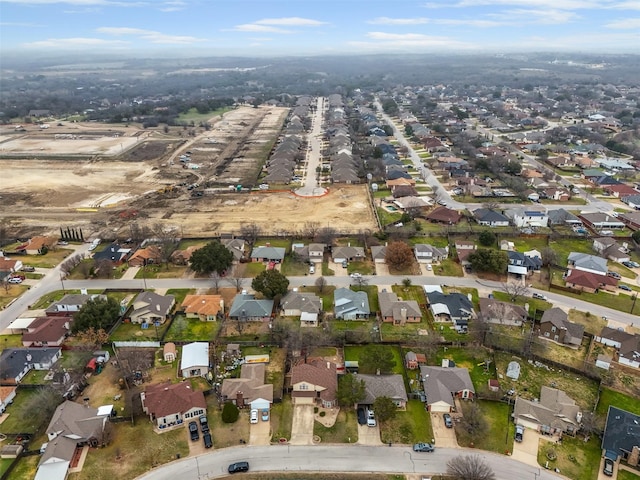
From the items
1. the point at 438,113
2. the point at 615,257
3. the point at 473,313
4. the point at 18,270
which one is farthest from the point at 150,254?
the point at 438,113

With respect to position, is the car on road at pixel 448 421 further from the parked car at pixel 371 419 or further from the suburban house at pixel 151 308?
the suburban house at pixel 151 308

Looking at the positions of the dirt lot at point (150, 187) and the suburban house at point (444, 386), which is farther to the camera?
the dirt lot at point (150, 187)

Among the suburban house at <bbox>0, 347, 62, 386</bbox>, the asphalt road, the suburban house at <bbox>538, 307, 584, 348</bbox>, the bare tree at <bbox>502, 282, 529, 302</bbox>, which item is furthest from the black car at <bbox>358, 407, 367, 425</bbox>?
the suburban house at <bbox>0, 347, 62, 386</bbox>

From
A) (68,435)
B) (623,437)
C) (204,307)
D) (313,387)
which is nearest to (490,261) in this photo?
(623,437)

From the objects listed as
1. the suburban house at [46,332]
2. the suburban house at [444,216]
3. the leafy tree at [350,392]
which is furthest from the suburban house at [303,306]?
the suburban house at [444,216]

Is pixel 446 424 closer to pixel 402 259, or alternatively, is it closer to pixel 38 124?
pixel 402 259
